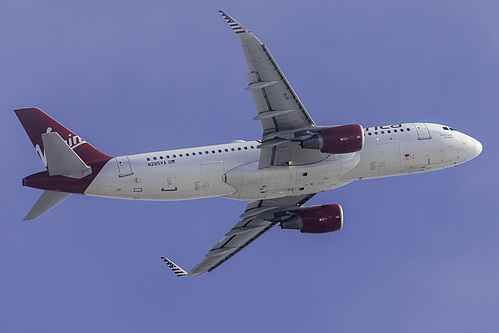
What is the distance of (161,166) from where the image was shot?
2459 inches

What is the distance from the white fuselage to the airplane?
0.07 metres

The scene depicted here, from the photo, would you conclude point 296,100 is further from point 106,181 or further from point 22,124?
point 22,124

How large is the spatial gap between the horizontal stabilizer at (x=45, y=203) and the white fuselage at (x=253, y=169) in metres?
2.16

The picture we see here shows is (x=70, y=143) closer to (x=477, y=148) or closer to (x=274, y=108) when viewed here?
(x=274, y=108)

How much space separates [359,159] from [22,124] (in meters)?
23.5

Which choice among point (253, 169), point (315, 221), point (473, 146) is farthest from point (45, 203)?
point (473, 146)

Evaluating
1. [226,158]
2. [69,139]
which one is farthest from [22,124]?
[226,158]

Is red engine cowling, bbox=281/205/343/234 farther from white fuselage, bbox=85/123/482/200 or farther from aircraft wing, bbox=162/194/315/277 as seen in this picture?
white fuselage, bbox=85/123/482/200

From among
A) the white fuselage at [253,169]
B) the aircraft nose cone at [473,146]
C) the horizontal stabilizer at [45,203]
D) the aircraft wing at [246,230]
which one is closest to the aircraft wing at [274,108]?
the white fuselage at [253,169]

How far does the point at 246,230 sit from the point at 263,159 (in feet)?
32.3

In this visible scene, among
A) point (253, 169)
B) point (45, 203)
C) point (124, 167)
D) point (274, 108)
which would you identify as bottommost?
point (45, 203)

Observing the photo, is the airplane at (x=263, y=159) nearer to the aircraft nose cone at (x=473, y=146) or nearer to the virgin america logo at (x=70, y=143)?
the virgin america logo at (x=70, y=143)

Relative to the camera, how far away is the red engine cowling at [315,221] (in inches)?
2731

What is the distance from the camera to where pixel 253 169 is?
2500 inches
